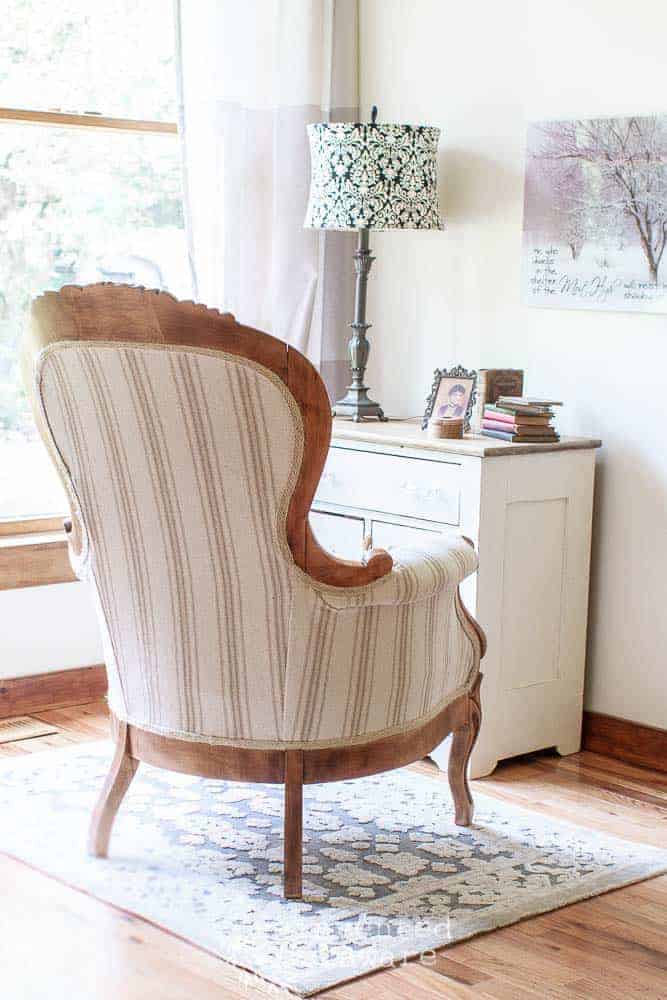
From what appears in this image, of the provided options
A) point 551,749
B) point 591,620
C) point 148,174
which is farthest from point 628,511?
point 148,174

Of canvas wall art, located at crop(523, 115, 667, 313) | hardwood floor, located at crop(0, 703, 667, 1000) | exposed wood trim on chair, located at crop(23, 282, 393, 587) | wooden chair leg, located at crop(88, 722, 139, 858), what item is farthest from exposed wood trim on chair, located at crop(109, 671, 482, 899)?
canvas wall art, located at crop(523, 115, 667, 313)

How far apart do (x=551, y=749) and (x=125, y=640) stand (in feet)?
4.68

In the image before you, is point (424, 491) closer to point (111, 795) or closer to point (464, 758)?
point (464, 758)

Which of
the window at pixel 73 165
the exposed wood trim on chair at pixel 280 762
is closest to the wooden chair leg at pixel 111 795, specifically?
the exposed wood trim on chair at pixel 280 762

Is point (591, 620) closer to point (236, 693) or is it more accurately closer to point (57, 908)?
point (236, 693)

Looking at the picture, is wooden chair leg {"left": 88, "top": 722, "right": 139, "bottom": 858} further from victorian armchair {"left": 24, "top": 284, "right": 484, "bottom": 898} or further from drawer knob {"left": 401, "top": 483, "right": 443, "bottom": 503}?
drawer knob {"left": 401, "top": 483, "right": 443, "bottom": 503}

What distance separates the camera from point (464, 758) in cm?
299

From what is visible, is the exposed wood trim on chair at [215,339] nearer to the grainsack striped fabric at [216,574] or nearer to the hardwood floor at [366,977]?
the grainsack striped fabric at [216,574]

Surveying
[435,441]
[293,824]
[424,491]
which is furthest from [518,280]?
[293,824]

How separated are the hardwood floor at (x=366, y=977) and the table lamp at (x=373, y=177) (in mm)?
1804

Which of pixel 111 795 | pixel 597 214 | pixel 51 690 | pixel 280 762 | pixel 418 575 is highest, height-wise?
pixel 597 214

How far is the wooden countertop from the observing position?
3.31 metres

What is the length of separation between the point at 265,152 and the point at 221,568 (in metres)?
1.87

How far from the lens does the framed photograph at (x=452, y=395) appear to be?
11.9ft
